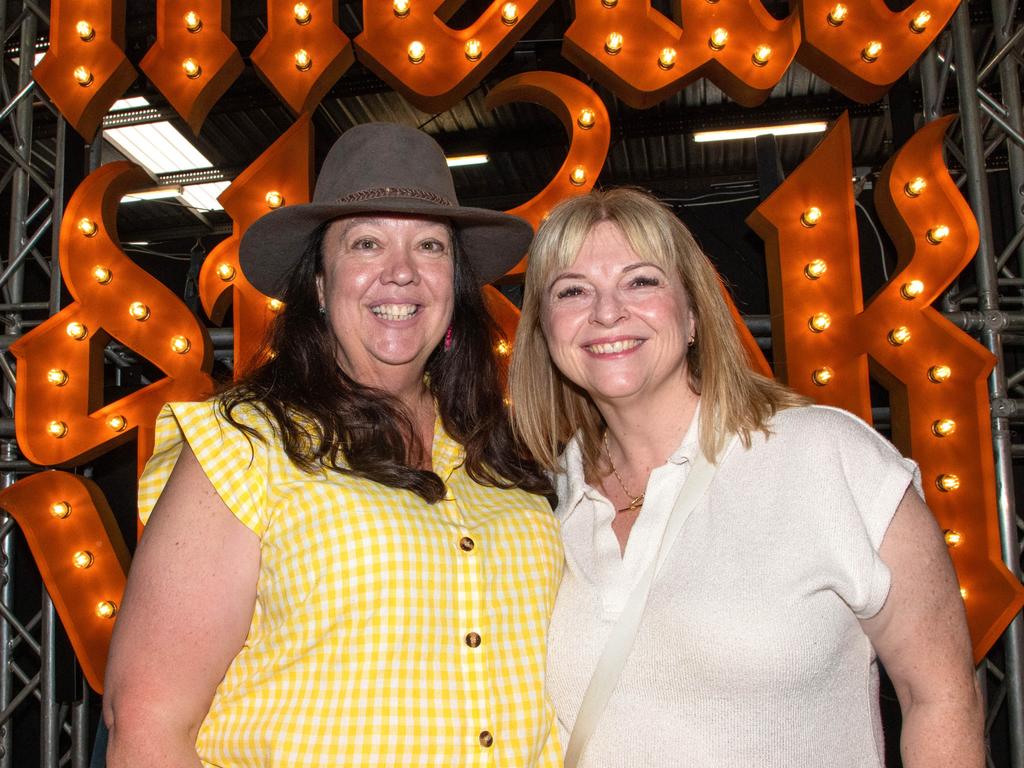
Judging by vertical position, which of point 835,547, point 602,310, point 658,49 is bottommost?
point 835,547

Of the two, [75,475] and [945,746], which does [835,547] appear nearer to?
[945,746]

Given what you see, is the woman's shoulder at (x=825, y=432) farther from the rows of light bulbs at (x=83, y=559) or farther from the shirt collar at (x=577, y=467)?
the rows of light bulbs at (x=83, y=559)

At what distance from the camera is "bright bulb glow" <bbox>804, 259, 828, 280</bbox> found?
2.90 metres

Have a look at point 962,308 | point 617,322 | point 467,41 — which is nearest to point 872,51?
point 962,308

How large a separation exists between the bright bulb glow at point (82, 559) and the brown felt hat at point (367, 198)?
59.9 inches

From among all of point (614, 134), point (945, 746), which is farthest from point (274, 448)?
point (614, 134)

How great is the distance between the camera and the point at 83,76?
3.25 m

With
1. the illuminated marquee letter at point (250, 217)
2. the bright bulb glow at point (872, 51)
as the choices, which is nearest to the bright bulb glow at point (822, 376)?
the bright bulb glow at point (872, 51)

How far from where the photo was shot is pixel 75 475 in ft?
10.2

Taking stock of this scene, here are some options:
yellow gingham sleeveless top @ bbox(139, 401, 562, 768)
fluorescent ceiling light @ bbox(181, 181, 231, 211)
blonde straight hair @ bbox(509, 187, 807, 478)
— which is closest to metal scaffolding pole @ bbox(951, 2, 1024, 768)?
blonde straight hair @ bbox(509, 187, 807, 478)

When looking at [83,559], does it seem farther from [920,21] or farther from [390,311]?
[920,21]

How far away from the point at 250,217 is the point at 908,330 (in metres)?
2.30

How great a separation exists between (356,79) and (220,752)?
441cm

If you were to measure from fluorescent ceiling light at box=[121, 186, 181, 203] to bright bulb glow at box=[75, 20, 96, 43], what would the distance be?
16.0 feet
